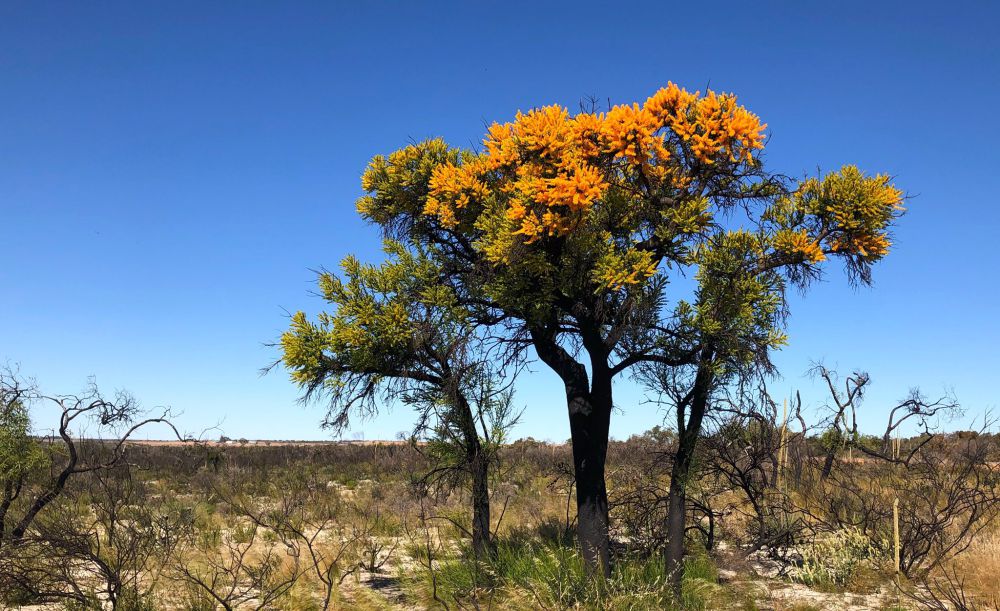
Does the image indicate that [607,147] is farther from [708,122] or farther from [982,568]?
[982,568]

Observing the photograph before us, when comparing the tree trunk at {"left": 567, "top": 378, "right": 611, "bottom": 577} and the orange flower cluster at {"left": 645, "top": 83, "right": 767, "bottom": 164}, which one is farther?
the tree trunk at {"left": 567, "top": 378, "right": 611, "bottom": 577}

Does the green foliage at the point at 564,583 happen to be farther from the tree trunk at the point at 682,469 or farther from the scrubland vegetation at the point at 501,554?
the tree trunk at the point at 682,469

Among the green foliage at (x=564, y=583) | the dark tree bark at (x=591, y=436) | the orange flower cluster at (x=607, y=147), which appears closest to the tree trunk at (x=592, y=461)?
the dark tree bark at (x=591, y=436)

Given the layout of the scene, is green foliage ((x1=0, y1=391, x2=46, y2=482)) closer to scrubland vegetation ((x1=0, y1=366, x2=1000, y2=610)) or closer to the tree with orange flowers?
scrubland vegetation ((x1=0, y1=366, x2=1000, y2=610))

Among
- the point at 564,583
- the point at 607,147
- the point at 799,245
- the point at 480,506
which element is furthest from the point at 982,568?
the point at 607,147

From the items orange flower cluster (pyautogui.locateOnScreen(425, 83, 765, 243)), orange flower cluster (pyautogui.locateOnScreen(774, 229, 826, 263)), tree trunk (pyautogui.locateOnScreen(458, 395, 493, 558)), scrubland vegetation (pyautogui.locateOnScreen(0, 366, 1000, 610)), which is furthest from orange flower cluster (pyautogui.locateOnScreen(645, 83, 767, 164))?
tree trunk (pyautogui.locateOnScreen(458, 395, 493, 558))

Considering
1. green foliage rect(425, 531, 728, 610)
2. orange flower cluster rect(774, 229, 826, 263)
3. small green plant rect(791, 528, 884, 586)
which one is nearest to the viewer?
green foliage rect(425, 531, 728, 610)

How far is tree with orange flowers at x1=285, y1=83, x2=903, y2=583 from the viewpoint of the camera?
10656mm

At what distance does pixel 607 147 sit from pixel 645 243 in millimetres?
1664

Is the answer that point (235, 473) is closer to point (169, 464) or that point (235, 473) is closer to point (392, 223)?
point (169, 464)

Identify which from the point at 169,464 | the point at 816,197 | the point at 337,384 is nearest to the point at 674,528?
the point at 816,197

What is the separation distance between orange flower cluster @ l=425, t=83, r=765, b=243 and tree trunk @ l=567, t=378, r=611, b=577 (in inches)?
123

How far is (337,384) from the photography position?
1334cm

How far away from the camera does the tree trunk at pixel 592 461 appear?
11.8 meters
